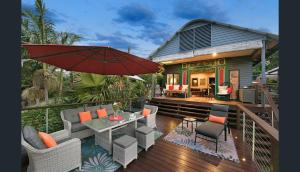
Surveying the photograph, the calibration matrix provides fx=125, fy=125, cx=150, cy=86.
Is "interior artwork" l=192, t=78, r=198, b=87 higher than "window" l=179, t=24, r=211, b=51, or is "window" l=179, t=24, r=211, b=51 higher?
"window" l=179, t=24, r=211, b=51

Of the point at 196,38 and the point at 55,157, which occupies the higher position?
the point at 196,38

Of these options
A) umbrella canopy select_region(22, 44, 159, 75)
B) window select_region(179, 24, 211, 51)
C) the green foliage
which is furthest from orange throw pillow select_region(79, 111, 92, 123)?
window select_region(179, 24, 211, 51)

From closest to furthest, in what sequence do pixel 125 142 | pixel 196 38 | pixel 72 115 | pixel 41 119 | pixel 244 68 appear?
pixel 125 142, pixel 72 115, pixel 41 119, pixel 244 68, pixel 196 38

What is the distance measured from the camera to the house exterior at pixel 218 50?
6.21 meters

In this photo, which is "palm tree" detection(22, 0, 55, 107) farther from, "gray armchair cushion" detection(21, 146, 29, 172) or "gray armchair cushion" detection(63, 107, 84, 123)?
"gray armchair cushion" detection(21, 146, 29, 172)

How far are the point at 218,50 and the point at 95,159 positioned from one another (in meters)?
7.27

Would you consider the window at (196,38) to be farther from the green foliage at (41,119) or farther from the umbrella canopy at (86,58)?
the green foliage at (41,119)

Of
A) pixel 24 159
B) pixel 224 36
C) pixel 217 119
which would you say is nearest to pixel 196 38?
pixel 224 36

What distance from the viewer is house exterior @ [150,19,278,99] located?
621 centimetres

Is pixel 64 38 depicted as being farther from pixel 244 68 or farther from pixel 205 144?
pixel 244 68

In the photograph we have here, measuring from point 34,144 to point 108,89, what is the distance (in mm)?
3529

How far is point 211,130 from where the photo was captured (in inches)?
127

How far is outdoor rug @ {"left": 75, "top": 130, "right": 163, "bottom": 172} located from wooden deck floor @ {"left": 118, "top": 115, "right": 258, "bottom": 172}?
27cm

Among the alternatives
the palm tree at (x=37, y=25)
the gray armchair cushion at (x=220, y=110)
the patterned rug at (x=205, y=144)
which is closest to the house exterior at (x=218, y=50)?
the gray armchair cushion at (x=220, y=110)
